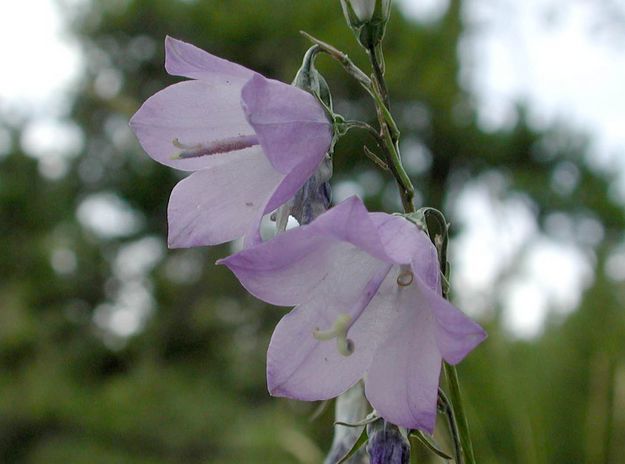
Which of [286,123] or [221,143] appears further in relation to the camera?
[221,143]

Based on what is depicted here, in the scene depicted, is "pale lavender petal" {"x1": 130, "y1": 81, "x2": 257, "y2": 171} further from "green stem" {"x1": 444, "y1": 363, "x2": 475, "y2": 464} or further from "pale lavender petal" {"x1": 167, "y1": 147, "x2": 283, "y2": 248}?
"green stem" {"x1": 444, "y1": 363, "x2": 475, "y2": 464}

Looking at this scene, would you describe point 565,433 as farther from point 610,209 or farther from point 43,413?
point 43,413

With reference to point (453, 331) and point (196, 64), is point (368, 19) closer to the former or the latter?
point (196, 64)

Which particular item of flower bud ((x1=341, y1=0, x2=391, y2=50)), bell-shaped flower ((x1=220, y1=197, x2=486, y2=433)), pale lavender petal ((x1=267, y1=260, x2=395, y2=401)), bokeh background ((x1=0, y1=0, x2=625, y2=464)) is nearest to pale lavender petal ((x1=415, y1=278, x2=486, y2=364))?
bell-shaped flower ((x1=220, y1=197, x2=486, y2=433))

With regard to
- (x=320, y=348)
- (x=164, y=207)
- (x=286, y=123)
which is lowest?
(x=164, y=207)

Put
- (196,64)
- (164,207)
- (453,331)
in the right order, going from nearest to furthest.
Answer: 1. (453,331)
2. (196,64)
3. (164,207)

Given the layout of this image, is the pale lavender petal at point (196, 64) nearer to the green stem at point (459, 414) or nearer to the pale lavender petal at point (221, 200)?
the pale lavender petal at point (221, 200)

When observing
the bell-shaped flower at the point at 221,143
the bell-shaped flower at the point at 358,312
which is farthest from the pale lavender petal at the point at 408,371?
the bell-shaped flower at the point at 221,143

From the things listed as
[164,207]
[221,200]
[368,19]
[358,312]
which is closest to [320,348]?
[358,312]

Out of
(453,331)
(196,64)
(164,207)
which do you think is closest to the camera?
(453,331)
